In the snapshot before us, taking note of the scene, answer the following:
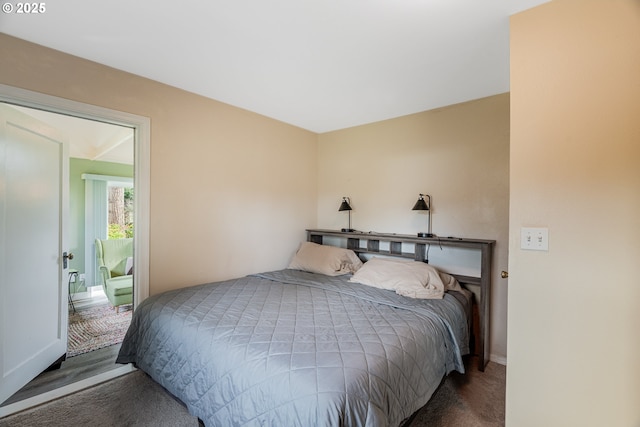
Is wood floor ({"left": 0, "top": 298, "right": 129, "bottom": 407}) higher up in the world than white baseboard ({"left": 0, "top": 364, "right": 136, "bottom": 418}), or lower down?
lower down

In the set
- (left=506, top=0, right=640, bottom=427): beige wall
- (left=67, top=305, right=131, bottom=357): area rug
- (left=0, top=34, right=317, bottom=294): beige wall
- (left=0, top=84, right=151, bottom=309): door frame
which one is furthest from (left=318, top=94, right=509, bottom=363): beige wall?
(left=67, top=305, right=131, bottom=357): area rug

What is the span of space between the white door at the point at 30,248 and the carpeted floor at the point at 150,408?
0.39 m

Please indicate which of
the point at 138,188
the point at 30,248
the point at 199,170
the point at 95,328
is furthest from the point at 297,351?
the point at 95,328

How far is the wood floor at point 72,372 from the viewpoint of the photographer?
1.95 meters

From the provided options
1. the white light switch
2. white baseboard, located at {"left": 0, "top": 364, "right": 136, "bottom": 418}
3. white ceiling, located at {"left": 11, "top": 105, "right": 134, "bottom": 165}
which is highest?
white ceiling, located at {"left": 11, "top": 105, "right": 134, "bottom": 165}

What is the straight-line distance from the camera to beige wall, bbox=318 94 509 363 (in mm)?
2436

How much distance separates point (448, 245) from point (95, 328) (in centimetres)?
392

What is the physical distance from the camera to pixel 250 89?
2.46 metres

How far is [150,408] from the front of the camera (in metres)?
1.81

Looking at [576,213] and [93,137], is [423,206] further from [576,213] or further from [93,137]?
[93,137]

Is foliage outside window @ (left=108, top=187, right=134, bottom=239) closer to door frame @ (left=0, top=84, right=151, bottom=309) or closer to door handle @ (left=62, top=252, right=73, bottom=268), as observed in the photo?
door handle @ (left=62, top=252, right=73, bottom=268)

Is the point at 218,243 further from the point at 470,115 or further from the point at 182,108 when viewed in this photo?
the point at 470,115

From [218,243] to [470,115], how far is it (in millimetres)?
2757

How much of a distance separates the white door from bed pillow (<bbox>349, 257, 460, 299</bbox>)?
2540 millimetres
